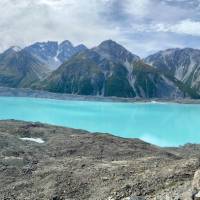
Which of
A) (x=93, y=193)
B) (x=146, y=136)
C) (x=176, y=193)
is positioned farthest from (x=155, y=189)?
(x=146, y=136)

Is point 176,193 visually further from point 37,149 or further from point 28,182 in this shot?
point 37,149

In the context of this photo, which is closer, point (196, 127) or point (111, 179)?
point (111, 179)

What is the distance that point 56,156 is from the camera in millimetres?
39781

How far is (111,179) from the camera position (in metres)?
26.3

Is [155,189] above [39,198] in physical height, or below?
above

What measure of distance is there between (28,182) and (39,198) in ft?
10.7

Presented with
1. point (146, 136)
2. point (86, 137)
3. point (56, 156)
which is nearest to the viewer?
point (56, 156)

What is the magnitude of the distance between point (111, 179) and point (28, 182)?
5.97 meters

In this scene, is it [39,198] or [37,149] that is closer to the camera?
[39,198]

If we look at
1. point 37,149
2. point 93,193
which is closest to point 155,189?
point 93,193

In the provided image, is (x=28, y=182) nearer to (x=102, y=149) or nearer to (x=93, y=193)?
(x=93, y=193)

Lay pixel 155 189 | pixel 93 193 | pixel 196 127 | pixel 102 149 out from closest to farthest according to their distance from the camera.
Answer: pixel 155 189
pixel 93 193
pixel 102 149
pixel 196 127

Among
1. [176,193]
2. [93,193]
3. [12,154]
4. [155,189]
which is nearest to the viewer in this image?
[176,193]

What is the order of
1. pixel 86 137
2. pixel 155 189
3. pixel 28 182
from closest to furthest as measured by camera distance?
pixel 155 189 < pixel 28 182 < pixel 86 137
